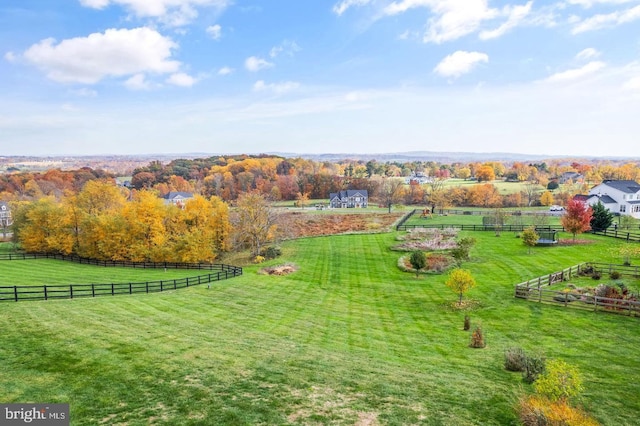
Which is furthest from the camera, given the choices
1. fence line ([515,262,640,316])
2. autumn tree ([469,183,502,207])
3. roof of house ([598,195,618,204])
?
autumn tree ([469,183,502,207])

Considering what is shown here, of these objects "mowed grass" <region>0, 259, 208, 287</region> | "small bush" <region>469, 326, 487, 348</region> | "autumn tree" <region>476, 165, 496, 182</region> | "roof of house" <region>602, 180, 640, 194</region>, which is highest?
"autumn tree" <region>476, 165, 496, 182</region>

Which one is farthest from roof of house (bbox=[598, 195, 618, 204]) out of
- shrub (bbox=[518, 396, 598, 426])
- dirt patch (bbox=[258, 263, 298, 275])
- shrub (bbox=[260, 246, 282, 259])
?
shrub (bbox=[518, 396, 598, 426])

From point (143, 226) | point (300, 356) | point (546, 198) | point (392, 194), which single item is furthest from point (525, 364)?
point (546, 198)

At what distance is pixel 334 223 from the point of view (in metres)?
76.1

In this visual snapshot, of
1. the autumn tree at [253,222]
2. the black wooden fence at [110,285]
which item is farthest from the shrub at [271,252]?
the black wooden fence at [110,285]

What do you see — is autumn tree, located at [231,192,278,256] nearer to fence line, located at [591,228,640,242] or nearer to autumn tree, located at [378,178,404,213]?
fence line, located at [591,228,640,242]

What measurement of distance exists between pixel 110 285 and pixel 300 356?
2175 cm

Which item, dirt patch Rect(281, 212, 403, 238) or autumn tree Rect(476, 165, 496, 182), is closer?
dirt patch Rect(281, 212, 403, 238)

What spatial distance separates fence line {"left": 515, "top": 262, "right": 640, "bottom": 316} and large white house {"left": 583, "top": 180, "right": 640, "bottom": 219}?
169 feet

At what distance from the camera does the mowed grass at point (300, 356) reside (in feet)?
36.1

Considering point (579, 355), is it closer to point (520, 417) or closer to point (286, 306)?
point (520, 417)

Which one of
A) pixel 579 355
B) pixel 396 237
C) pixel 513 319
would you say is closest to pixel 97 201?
pixel 396 237

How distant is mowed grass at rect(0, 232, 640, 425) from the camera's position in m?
11.0

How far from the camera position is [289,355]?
1555 cm
